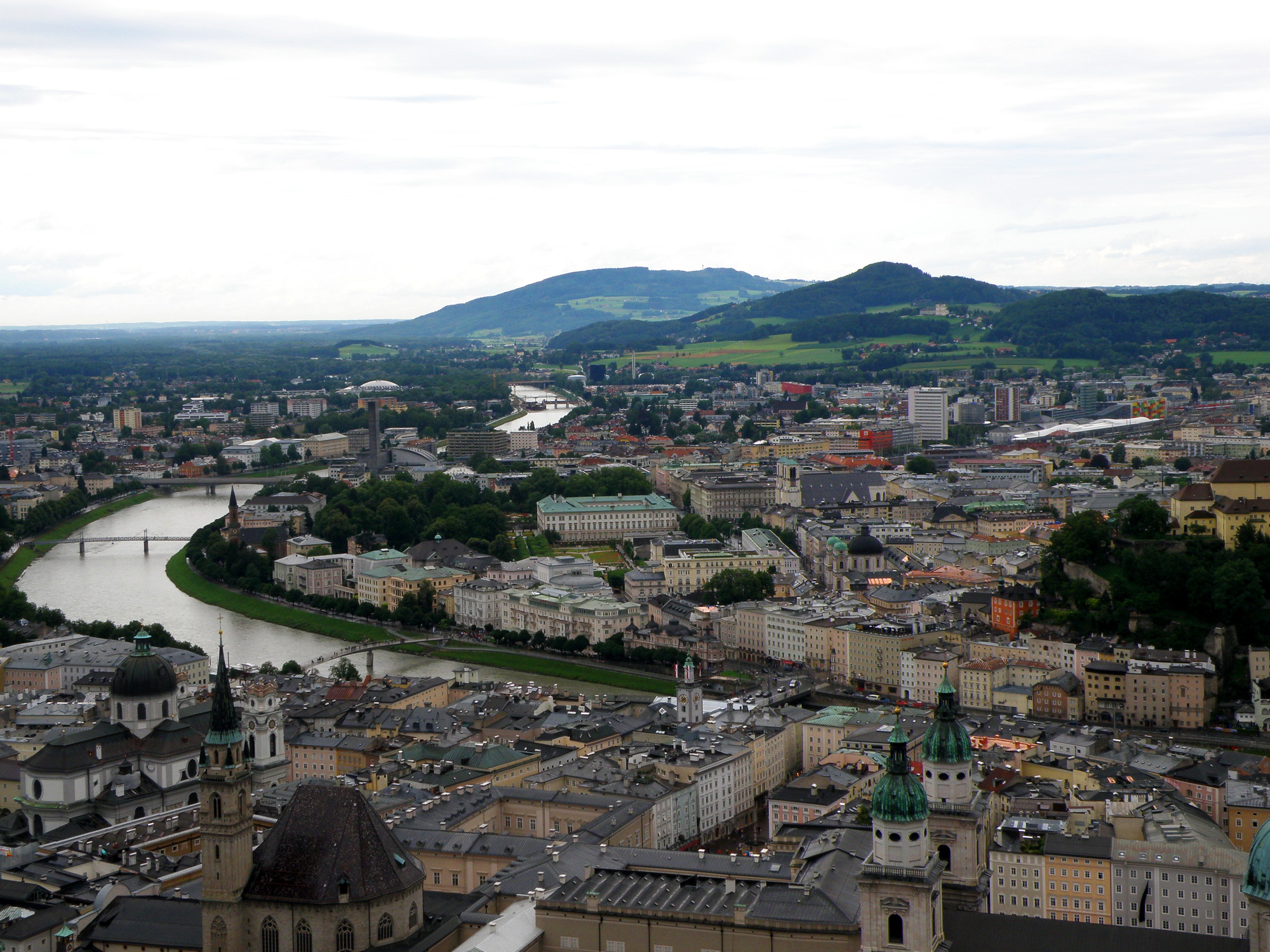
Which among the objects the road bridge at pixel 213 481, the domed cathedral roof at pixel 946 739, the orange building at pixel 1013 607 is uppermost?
the domed cathedral roof at pixel 946 739

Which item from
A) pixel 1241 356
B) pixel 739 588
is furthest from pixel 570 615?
pixel 1241 356

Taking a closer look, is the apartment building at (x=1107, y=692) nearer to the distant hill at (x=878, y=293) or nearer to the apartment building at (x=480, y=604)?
the apartment building at (x=480, y=604)

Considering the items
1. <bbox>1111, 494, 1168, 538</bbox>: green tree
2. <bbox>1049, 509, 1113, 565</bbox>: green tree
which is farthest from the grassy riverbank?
<bbox>1111, 494, 1168, 538</bbox>: green tree

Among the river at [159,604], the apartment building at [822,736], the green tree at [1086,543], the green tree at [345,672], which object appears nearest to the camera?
the apartment building at [822,736]

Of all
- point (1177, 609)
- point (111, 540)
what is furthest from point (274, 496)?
A: point (1177, 609)

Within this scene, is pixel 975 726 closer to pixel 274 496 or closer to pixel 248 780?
pixel 248 780

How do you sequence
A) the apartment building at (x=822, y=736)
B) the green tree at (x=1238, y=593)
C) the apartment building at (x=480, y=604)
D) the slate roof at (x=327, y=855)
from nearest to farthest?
the slate roof at (x=327, y=855)
the apartment building at (x=822, y=736)
the green tree at (x=1238, y=593)
the apartment building at (x=480, y=604)

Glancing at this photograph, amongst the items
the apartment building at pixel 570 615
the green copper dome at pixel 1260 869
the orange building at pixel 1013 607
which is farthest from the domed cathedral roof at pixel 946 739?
the apartment building at pixel 570 615

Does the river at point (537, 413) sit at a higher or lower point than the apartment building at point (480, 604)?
higher
